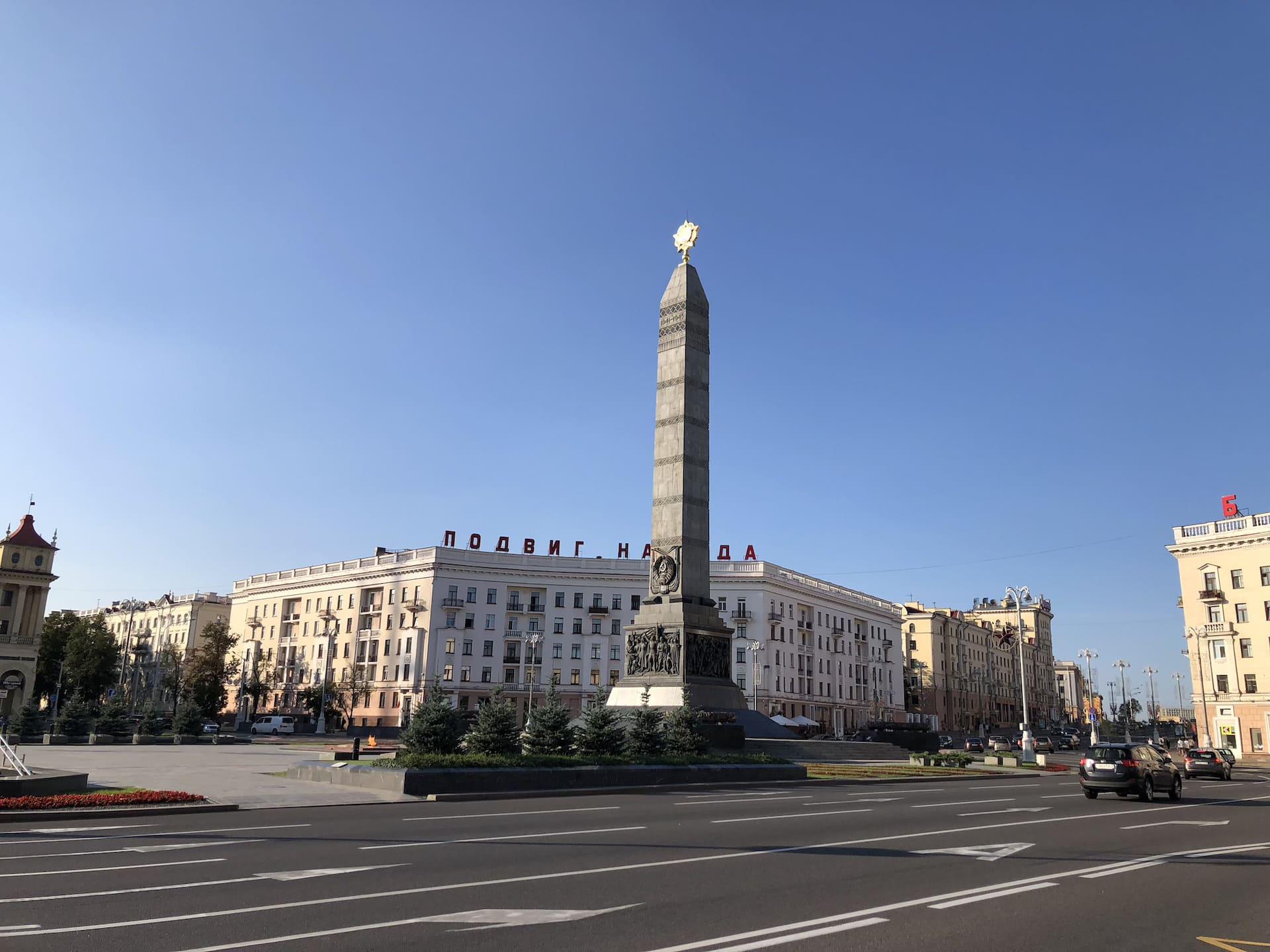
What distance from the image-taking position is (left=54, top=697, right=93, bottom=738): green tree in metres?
42.9

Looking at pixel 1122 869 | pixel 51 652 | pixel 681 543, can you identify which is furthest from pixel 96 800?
pixel 51 652

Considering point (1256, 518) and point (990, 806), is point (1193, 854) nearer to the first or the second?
point (990, 806)

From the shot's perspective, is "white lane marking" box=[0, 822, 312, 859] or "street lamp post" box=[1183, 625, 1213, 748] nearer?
"white lane marking" box=[0, 822, 312, 859]

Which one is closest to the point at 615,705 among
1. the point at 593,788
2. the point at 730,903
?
the point at 593,788

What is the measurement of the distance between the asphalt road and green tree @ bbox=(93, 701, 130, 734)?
31.6 m

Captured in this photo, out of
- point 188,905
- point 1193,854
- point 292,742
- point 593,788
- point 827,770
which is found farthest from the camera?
point 292,742

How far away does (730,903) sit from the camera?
9070 mm

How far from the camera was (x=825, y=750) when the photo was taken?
137 feet

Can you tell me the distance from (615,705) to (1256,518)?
2344 inches

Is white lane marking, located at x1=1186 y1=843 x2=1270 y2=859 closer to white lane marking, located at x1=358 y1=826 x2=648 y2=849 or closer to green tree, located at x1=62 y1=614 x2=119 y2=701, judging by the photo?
white lane marking, located at x1=358 y1=826 x2=648 y2=849

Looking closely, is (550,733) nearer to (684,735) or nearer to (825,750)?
(684,735)

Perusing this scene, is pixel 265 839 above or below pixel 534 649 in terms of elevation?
below

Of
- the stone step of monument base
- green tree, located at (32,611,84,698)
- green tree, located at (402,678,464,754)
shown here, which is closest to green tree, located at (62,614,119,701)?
green tree, located at (32,611,84,698)

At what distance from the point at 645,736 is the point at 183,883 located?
1759cm
